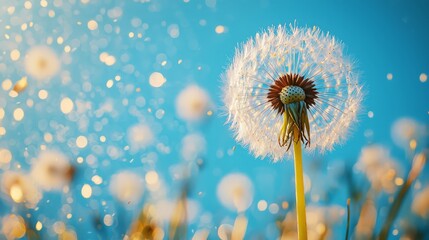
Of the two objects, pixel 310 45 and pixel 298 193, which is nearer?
pixel 298 193

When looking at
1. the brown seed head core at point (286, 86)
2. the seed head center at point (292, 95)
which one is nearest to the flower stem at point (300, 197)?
the seed head center at point (292, 95)

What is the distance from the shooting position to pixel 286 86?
341 centimetres

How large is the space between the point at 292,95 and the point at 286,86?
154 mm

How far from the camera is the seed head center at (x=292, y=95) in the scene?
328cm

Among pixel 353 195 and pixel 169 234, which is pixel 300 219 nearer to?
pixel 353 195

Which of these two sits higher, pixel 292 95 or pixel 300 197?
pixel 292 95

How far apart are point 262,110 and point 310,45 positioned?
2.32 feet

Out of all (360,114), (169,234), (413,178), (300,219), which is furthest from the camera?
(360,114)

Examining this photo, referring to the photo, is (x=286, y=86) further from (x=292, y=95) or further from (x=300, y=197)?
(x=300, y=197)

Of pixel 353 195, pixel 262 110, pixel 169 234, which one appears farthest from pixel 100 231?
pixel 262 110

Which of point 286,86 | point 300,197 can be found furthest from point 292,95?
point 300,197

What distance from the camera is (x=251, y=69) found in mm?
3744

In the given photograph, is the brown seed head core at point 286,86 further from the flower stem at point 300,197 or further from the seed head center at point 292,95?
the flower stem at point 300,197

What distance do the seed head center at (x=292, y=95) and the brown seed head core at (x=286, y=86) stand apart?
0.06m
